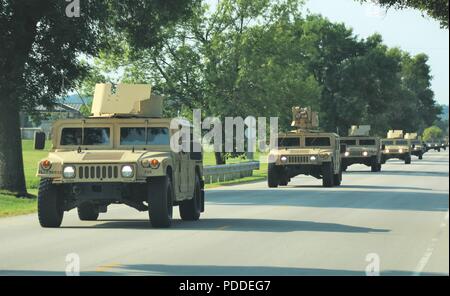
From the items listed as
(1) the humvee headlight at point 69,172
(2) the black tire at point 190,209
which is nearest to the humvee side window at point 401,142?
(2) the black tire at point 190,209

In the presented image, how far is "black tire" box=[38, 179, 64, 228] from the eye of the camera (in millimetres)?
17688

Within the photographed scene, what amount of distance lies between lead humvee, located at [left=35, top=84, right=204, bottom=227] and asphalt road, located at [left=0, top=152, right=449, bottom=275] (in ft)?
1.44

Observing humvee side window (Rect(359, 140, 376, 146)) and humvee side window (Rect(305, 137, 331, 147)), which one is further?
humvee side window (Rect(359, 140, 376, 146))

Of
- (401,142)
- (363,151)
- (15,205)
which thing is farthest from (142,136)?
(401,142)

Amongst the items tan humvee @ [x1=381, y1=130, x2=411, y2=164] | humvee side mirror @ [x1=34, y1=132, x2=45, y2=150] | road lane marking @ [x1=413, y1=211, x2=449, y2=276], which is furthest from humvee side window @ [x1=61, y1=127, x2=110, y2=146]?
tan humvee @ [x1=381, y1=130, x2=411, y2=164]

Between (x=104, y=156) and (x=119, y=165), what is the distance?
0.50 meters

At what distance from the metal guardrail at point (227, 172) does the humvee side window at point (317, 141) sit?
14.0 ft

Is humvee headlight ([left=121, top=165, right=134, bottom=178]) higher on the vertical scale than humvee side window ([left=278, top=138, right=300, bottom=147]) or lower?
lower

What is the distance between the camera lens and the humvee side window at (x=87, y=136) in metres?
19.1

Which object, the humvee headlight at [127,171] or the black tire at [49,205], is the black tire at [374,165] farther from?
the humvee headlight at [127,171]

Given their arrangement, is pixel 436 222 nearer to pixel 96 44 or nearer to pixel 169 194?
pixel 169 194

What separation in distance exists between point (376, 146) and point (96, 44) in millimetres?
25955

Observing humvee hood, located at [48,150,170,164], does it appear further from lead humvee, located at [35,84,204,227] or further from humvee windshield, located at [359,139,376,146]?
humvee windshield, located at [359,139,376,146]

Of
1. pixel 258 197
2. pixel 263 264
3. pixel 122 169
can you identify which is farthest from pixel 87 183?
pixel 258 197
